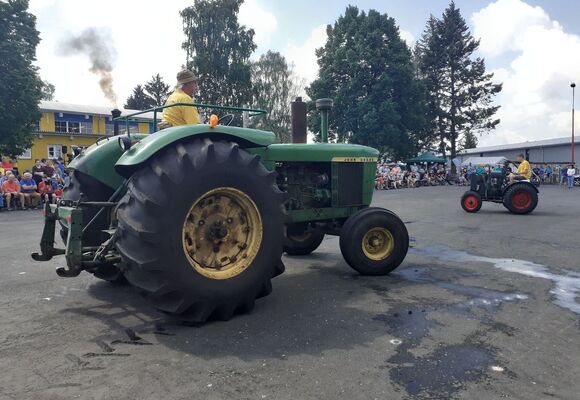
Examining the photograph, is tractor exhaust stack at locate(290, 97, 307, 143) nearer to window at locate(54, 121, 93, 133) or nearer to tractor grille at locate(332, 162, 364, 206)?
tractor grille at locate(332, 162, 364, 206)

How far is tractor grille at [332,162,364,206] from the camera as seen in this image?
5.80m

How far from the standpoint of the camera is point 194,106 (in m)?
4.47

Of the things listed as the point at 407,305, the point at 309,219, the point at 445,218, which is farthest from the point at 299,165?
the point at 445,218

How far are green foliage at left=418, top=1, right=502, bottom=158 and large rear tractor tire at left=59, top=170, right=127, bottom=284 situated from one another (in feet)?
A: 144

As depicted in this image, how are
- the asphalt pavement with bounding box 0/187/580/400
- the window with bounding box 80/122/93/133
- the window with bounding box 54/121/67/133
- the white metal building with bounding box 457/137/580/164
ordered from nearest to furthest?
1. the asphalt pavement with bounding box 0/187/580/400
2. the window with bounding box 54/121/67/133
3. the window with bounding box 80/122/93/133
4. the white metal building with bounding box 457/137/580/164

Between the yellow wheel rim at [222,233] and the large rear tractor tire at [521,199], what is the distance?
1097cm

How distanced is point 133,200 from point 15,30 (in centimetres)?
2627

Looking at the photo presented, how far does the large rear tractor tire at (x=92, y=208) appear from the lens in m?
4.58

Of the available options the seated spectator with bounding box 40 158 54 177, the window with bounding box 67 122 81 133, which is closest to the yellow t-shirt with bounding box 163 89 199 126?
the seated spectator with bounding box 40 158 54 177

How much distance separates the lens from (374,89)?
38094 mm

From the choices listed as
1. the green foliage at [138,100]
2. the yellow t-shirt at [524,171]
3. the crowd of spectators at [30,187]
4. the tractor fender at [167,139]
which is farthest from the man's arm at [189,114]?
the green foliage at [138,100]

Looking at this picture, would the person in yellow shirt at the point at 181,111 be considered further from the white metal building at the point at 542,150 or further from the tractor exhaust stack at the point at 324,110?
the white metal building at the point at 542,150

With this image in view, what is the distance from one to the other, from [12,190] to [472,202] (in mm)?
13905

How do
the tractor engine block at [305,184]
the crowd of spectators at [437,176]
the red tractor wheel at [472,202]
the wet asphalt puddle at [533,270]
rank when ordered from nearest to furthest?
the wet asphalt puddle at [533,270] → the tractor engine block at [305,184] → the red tractor wheel at [472,202] → the crowd of spectators at [437,176]
